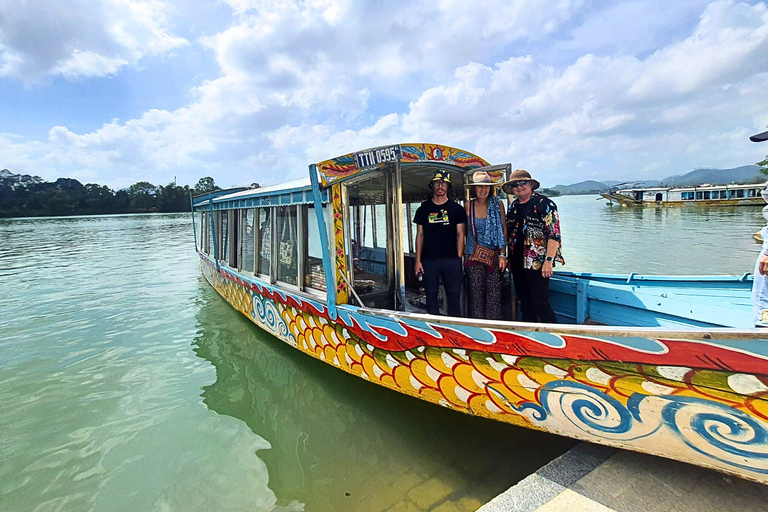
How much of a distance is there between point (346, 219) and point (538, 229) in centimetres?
182

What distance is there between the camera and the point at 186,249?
19.6 m

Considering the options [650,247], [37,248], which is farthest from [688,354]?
[37,248]

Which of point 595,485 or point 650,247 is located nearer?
point 595,485

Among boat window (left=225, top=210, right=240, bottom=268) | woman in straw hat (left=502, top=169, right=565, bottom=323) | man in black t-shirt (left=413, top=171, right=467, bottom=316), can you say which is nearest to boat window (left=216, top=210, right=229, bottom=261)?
boat window (left=225, top=210, right=240, bottom=268)

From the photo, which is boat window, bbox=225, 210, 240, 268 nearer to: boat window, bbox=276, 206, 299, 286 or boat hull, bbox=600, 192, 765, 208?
boat window, bbox=276, 206, 299, 286

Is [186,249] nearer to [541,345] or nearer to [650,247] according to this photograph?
[541,345]

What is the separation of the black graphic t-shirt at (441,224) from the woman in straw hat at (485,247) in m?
0.15

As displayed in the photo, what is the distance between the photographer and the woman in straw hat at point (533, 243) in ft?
11.6

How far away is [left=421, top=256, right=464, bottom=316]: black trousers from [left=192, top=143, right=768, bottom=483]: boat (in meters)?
0.28

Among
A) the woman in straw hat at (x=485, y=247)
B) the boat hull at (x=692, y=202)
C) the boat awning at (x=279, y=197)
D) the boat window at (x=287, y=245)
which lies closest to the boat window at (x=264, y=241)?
the boat awning at (x=279, y=197)

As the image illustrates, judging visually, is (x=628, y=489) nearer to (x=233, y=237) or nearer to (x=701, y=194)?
(x=233, y=237)

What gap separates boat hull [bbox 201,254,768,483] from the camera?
1978 mm

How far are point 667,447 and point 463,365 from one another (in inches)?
50.0

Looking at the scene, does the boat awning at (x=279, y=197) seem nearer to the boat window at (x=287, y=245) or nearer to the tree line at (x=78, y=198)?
the boat window at (x=287, y=245)
